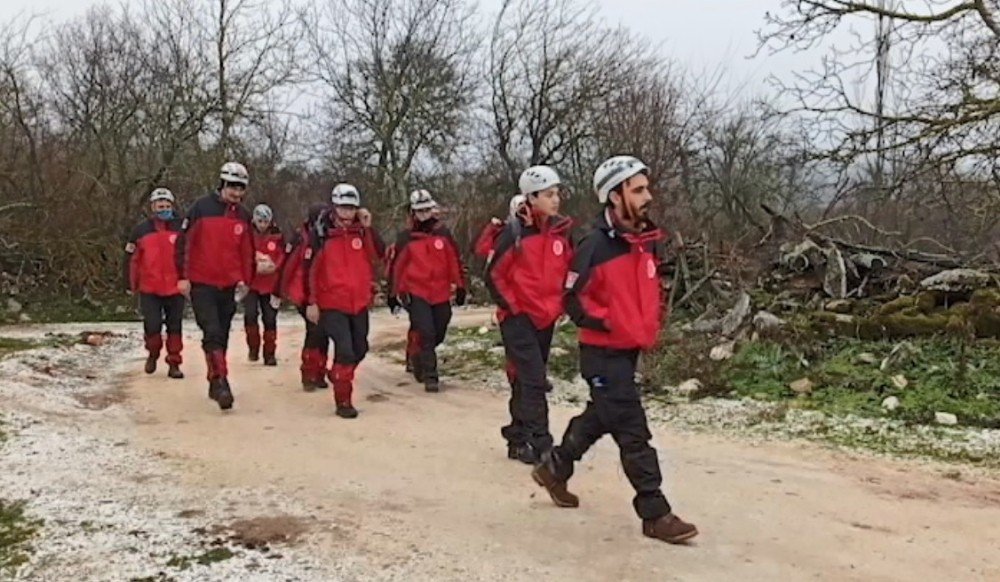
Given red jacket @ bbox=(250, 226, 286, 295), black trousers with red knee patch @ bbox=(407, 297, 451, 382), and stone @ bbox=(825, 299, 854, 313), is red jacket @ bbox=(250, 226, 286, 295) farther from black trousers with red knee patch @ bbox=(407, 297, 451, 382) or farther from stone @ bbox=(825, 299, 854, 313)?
stone @ bbox=(825, 299, 854, 313)

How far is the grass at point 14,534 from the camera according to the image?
4547 mm

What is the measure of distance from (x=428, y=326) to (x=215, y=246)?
2.18 m

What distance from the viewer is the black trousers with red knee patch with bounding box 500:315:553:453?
6492mm

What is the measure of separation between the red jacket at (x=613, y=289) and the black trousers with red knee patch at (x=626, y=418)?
8cm

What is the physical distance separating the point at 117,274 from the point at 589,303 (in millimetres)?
17959

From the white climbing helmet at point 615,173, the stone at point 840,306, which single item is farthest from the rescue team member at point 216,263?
the stone at point 840,306

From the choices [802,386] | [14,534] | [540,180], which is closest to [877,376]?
[802,386]

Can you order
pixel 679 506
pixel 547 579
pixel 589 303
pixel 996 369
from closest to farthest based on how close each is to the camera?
pixel 547 579 → pixel 589 303 → pixel 679 506 → pixel 996 369

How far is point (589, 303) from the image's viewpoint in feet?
16.5

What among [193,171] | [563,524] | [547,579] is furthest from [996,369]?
[193,171]

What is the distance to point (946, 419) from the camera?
7.63m

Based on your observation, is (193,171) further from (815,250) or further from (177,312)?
(815,250)

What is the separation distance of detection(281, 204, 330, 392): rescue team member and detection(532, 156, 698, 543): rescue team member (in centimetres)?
418

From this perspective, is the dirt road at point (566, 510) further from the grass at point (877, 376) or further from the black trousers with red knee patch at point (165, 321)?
the black trousers with red knee patch at point (165, 321)
